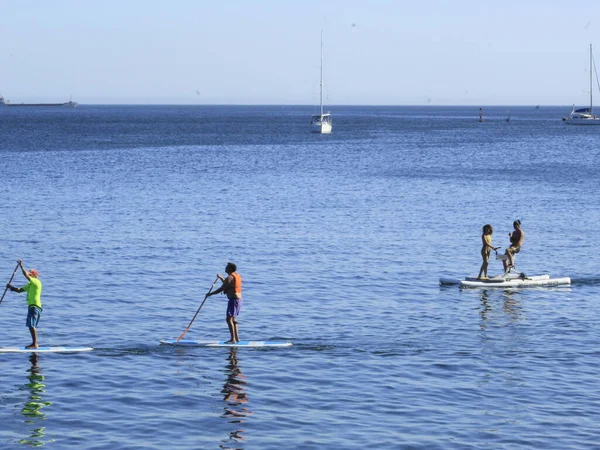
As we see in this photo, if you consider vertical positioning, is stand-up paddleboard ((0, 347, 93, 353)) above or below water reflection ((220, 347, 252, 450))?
above

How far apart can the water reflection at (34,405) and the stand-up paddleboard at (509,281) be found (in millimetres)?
16897

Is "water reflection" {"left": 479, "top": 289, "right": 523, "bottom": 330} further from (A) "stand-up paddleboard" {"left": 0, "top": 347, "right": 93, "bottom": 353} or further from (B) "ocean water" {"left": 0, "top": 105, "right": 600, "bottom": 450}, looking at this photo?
(A) "stand-up paddleboard" {"left": 0, "top": 347, "right": 93, "bottom": 353}

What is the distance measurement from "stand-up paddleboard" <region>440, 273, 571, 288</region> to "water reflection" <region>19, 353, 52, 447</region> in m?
16.9

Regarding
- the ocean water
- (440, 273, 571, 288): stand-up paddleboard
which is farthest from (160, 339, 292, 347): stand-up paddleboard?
(440, 273, 571, 288): stand-up paddleboard

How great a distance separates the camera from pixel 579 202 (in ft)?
227

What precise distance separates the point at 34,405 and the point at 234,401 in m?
4.51

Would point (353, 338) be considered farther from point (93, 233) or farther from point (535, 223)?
point (535, 223)

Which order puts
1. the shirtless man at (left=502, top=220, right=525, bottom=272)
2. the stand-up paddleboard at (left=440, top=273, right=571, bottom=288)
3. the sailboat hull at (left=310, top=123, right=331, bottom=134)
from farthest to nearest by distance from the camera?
the sailboat hull at (left=310, top=123, right=331, bottom=134) → the shirtless man at (left=502, top=220, right=525, bottom=272) → the stand-up paddleboard at (left=440, top=273, right=571, bottom=288)

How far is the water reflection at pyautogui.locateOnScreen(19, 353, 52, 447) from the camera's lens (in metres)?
21.7

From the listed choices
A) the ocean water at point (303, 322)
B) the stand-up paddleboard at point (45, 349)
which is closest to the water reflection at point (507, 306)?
the ocean water at point (303, 322)

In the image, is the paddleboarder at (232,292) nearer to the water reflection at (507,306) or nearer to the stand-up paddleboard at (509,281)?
the water reflection at (507,306)

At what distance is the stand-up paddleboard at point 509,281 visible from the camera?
38.8 meters

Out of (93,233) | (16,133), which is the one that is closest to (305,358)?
(93,233)

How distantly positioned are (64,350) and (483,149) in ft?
372
